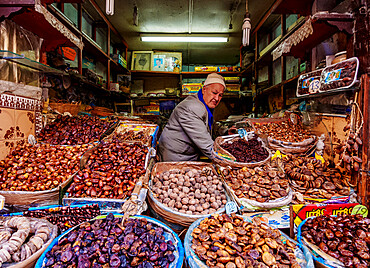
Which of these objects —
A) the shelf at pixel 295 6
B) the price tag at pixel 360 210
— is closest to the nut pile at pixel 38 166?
the price tag at pixel 360 210

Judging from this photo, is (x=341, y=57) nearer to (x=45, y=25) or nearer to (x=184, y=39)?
(x=45, y=25)

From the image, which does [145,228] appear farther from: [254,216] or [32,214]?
[32,214]

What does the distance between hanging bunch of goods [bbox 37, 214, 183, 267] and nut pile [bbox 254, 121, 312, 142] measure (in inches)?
68.8

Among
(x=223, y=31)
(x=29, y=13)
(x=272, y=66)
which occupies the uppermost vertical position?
(x=223, y=31)

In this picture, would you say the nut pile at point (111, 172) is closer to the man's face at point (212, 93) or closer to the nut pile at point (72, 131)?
the nut pile at point (72, 131)

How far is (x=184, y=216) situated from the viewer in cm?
135

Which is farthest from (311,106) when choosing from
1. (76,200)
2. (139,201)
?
(76,200)

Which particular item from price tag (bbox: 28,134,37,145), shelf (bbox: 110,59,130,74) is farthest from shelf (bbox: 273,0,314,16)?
shelf (bbox: 110,59,130,74)

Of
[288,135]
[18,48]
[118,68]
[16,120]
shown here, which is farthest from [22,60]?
[118,68]

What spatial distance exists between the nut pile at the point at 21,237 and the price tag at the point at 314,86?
2.60 metres

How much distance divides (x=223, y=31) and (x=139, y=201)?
205 inches

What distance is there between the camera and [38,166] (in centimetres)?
180

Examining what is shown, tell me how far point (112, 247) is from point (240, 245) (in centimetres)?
68

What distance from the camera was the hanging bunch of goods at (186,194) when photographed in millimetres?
1397
